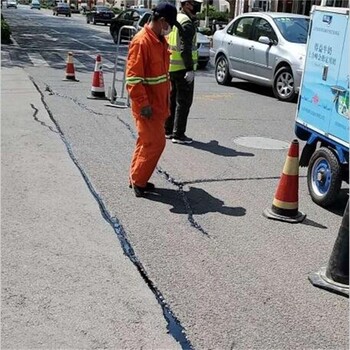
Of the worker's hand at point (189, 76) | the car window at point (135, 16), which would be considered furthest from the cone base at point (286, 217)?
the car window at point (135, 16)

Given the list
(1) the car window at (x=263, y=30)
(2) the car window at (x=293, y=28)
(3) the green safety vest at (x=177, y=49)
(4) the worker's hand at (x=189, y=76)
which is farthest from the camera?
(1) the car window at (x=263, y=30)

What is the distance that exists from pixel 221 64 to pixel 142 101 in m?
9.41

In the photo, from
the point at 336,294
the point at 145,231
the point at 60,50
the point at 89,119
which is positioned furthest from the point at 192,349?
the point at 60,50

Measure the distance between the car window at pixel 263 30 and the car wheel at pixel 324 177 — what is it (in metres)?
7.30

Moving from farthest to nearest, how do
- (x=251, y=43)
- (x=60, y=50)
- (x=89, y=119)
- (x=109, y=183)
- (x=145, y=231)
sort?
(x=60, y=50), (x=251, y=43), (x=89, y=119), (x=109, y=183), (x=145, y=231)

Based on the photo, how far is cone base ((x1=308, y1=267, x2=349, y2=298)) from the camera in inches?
155

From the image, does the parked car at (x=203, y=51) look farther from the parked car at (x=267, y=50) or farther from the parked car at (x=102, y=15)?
the parked car at (x=102, y=15)

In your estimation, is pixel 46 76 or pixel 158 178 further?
pixel 46 76

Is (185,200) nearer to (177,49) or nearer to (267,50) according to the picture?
(177,49)

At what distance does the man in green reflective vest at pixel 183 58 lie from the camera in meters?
7.58

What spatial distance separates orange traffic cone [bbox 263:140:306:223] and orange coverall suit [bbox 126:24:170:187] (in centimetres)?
126

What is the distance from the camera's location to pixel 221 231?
16.3 feet

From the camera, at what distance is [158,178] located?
21.0ft

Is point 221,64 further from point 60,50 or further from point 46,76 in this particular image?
point 60,50
